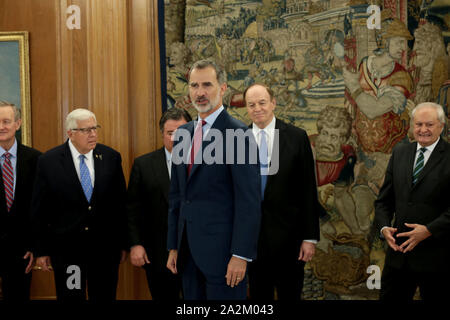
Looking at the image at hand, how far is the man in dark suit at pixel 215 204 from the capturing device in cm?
225

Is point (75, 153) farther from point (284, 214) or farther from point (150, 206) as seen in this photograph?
point (284, 214)

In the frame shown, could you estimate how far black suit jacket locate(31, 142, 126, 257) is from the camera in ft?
10.7

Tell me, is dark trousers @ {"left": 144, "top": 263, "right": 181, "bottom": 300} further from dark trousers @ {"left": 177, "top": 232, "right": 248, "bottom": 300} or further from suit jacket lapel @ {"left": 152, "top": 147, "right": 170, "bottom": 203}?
dark trousers @ {"left": 177, "top": 232, "right": 248, "bottom": 300}

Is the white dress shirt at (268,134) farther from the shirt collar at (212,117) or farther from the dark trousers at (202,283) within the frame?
the dark trousers at (202,283)

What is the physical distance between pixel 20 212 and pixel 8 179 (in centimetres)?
28

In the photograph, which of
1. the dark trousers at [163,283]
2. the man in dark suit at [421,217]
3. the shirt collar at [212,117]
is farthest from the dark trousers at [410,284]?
the shirt collar at [212,117]

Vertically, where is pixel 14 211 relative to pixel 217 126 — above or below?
below

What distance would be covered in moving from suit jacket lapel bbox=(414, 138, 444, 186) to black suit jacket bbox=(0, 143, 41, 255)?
2.94 metres

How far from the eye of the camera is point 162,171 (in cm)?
349

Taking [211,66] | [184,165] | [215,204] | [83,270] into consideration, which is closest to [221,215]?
[215,204]

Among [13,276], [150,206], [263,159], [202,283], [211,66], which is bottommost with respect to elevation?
[13,276]

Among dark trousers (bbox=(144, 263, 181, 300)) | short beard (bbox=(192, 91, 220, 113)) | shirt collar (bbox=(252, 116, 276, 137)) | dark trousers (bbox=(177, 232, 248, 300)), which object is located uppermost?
short beard (bbox=(192, 91, 220, 113))

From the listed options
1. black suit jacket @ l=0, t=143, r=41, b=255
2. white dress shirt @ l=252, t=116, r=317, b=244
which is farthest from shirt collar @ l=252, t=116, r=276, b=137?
black suit jacket @ l=0, t=143, r=41, b=255

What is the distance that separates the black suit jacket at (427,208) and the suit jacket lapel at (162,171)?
1654 mm
